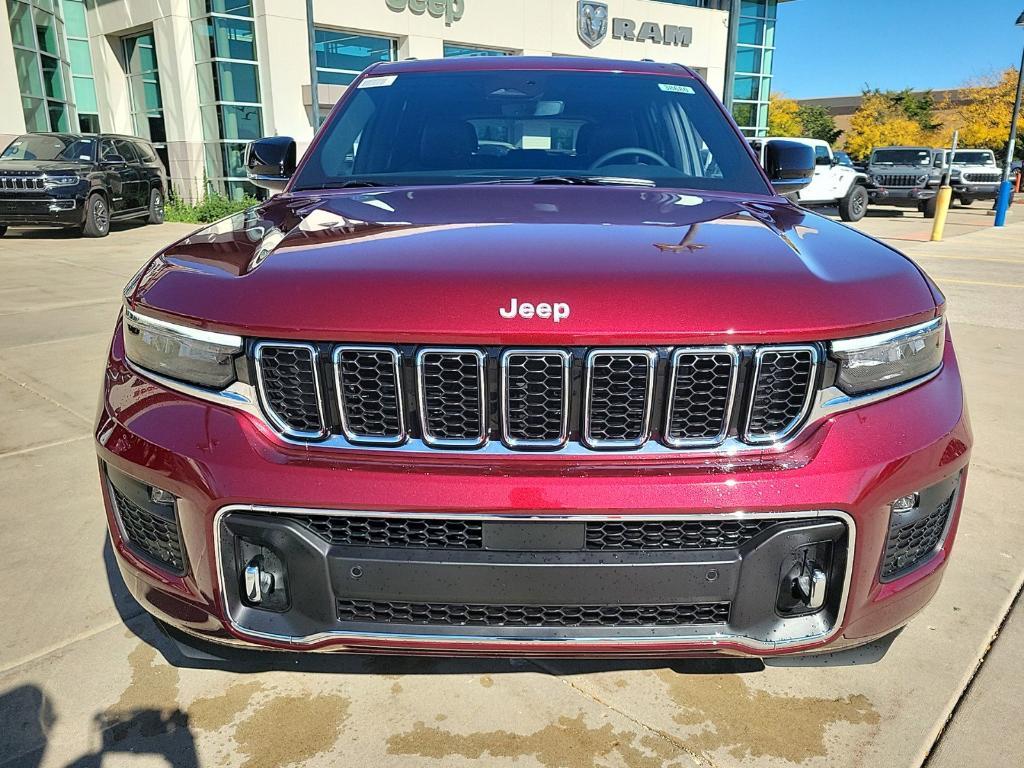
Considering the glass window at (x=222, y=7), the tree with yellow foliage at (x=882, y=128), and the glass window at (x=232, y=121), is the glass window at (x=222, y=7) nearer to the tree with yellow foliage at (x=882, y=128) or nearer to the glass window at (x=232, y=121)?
the glass window at (x=232, y=121)

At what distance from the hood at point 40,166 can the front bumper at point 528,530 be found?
41.2ft

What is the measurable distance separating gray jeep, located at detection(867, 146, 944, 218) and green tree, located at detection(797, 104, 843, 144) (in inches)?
1775

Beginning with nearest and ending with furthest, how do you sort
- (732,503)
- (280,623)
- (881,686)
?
(732,503) < (280,623) < (881,686)

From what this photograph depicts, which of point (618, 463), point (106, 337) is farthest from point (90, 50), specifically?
point (618, 463)

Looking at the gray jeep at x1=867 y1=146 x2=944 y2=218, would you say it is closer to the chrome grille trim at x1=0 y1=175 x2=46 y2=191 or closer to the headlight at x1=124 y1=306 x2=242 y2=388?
the chrome grille trim at x1=0 y1=175 x2=46 y2=191

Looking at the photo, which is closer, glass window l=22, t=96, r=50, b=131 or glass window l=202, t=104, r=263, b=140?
glass window l=22, t=96, r=50, b=131

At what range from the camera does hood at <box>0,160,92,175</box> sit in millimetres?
12070

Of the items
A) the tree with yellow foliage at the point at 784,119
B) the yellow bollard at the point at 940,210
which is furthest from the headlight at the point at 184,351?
the tree with yellow foliage at the point at 784,119

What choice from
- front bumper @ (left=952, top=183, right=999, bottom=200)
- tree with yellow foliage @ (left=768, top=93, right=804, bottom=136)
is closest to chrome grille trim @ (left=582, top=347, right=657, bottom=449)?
front bumper @ (left=952, top=183, right=999, bottom=200)

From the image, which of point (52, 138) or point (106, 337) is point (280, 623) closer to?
point (106, 337)

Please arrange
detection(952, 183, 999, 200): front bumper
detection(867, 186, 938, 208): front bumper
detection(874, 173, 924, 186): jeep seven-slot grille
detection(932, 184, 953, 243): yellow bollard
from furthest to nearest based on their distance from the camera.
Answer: detection(952, 183, 999, 200): front bumper < detection(874, 173, 924, 186): jeep seven-slot grille < detection(867, 186, 938, 208): front bumper < detection(932, 184, 953, 243): yellow bollard

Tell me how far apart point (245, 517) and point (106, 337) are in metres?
5.02

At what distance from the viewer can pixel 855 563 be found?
5.27ft

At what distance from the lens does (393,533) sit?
1.58 m
